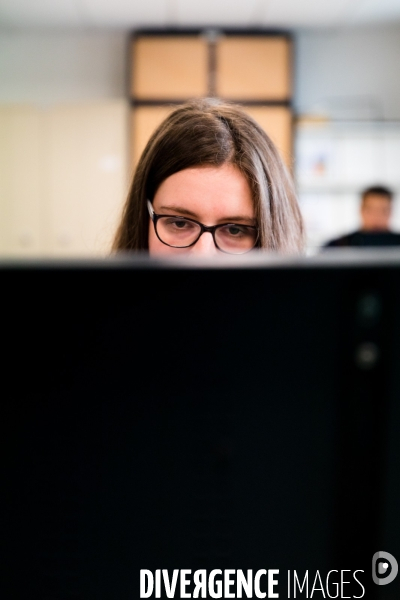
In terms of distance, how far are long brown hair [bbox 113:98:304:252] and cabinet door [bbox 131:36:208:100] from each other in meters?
3.11

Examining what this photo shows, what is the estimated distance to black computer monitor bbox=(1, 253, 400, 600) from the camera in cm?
29

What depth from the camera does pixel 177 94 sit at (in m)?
4.06

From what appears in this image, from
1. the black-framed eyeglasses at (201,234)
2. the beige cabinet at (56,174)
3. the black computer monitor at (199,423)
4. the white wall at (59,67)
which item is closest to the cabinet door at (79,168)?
the beige cabinet at (56,174)

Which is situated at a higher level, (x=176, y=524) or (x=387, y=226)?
(x=387, y=226)

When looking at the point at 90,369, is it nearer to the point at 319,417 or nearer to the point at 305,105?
the point at 319,417

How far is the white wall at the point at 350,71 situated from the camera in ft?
14.2

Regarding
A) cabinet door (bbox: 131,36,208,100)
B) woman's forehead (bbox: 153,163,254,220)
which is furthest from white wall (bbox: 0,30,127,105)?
woman's forehead (bbox: 153,163,254,220)

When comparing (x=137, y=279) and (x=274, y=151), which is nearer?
(x=137, y=279)

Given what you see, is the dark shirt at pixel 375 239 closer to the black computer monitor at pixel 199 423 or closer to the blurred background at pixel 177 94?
the black computer monitor at pixel 199 423

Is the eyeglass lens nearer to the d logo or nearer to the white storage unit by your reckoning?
the d logo

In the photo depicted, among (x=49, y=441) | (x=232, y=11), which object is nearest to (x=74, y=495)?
(x=49, y=441)

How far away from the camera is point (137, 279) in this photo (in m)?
0.28

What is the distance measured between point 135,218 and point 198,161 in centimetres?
20

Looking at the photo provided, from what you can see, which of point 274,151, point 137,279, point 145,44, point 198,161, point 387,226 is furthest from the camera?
point 145,44
